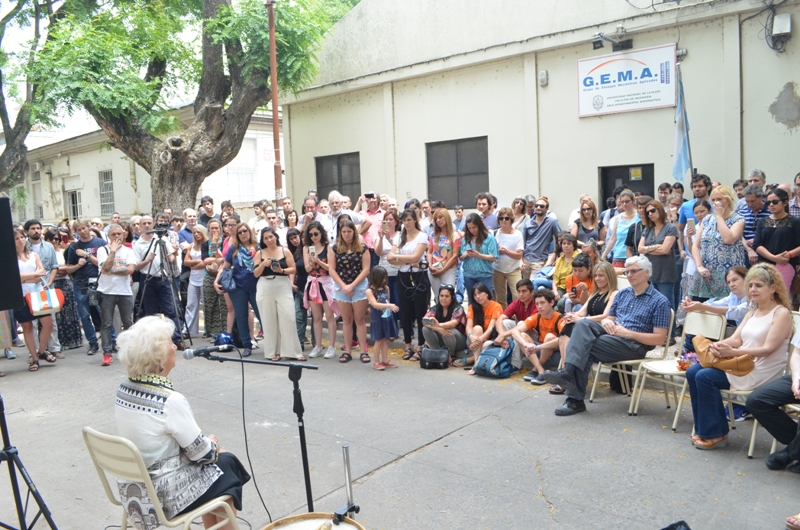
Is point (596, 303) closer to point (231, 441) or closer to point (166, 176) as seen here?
point (231, 441)

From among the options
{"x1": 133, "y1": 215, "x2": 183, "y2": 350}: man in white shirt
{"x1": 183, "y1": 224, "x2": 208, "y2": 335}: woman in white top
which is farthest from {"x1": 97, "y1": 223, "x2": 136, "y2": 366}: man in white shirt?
{"x1": 183, "y1": 224, "x2": 208, "y2": 335}: woman in white top

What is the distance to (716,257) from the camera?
7328 mm

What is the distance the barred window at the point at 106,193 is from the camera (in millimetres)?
24611

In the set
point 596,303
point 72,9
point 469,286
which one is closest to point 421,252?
point 469,286

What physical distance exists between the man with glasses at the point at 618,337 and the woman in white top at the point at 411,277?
252 centimetres

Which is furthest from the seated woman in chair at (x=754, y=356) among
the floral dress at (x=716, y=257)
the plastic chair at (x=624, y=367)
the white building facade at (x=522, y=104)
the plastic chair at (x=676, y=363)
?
the white building facade at (x=522, y=104)

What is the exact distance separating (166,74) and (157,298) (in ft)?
31.8

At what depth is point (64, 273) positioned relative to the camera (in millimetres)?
9945

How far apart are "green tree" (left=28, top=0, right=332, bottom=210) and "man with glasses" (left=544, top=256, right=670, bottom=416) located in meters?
10.9

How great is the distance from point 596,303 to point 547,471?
2543 millimetres

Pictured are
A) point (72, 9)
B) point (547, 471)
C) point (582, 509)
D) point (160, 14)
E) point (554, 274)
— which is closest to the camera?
point (582, 509)

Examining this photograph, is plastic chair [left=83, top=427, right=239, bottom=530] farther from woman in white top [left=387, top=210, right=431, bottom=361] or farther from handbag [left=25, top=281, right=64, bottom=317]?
handbag [left=25, top=281, right=64, bottom=317]

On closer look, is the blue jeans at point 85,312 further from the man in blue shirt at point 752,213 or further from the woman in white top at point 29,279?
the man in blue shirt at point 752,213

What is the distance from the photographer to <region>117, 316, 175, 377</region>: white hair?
3.47 metres
